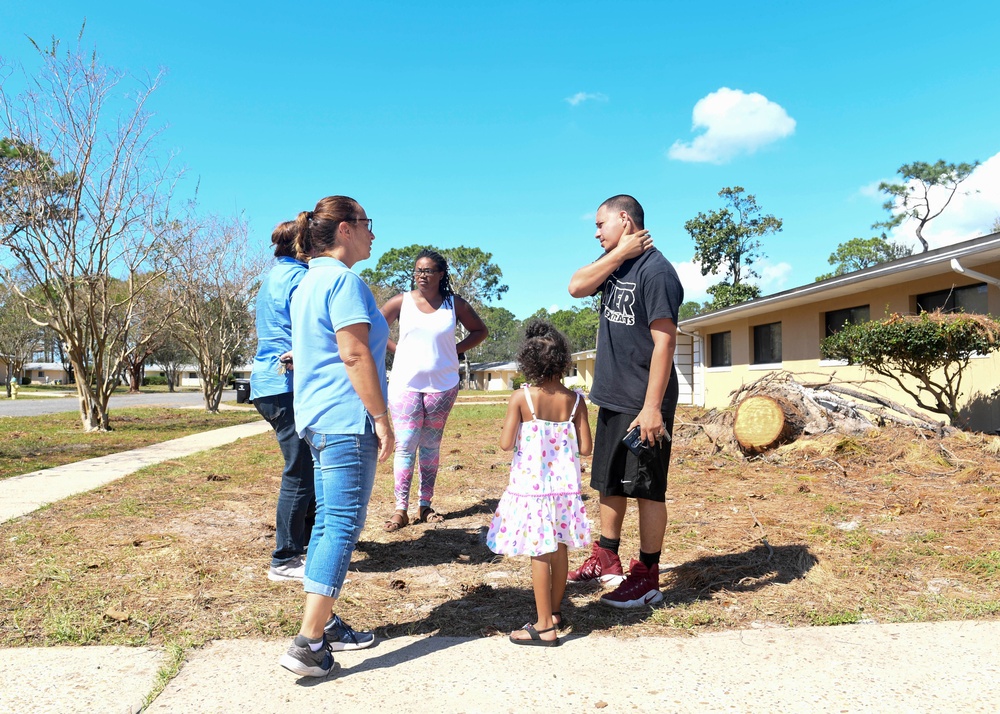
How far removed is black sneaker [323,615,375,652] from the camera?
8.95ft

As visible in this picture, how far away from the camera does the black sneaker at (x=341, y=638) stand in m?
2.73

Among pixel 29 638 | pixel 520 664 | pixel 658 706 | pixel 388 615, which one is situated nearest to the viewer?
pixel 658 706

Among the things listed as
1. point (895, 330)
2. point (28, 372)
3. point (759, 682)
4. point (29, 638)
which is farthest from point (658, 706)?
point (28, 372)

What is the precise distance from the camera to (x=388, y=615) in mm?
3180

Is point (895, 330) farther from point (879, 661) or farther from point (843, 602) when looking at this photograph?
point (879, 661)

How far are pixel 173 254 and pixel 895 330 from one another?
47.6 ft

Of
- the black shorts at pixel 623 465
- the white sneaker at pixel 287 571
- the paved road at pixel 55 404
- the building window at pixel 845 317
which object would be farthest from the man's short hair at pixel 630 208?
the paved road at pixel 55 404

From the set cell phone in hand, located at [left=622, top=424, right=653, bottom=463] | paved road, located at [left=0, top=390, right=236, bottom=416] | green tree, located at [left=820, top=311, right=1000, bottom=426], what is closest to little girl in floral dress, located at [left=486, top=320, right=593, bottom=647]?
cell phone in hand, located at [left=622, top=424, right=653, bottom=463]

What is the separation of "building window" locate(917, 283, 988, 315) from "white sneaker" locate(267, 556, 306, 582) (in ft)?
30.6

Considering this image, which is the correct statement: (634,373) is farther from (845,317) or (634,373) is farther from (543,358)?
(845,317)

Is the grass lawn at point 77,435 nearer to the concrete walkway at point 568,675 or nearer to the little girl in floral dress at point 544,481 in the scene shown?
the concrete walkway at point 568,675

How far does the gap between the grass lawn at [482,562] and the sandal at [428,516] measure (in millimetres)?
96

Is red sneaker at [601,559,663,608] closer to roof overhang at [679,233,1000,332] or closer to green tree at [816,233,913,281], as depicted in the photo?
roof overhang at [679,233,1000,332]

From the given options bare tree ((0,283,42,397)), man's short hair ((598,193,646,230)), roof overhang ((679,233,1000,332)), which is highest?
bare tree ((0,283,42,397))
